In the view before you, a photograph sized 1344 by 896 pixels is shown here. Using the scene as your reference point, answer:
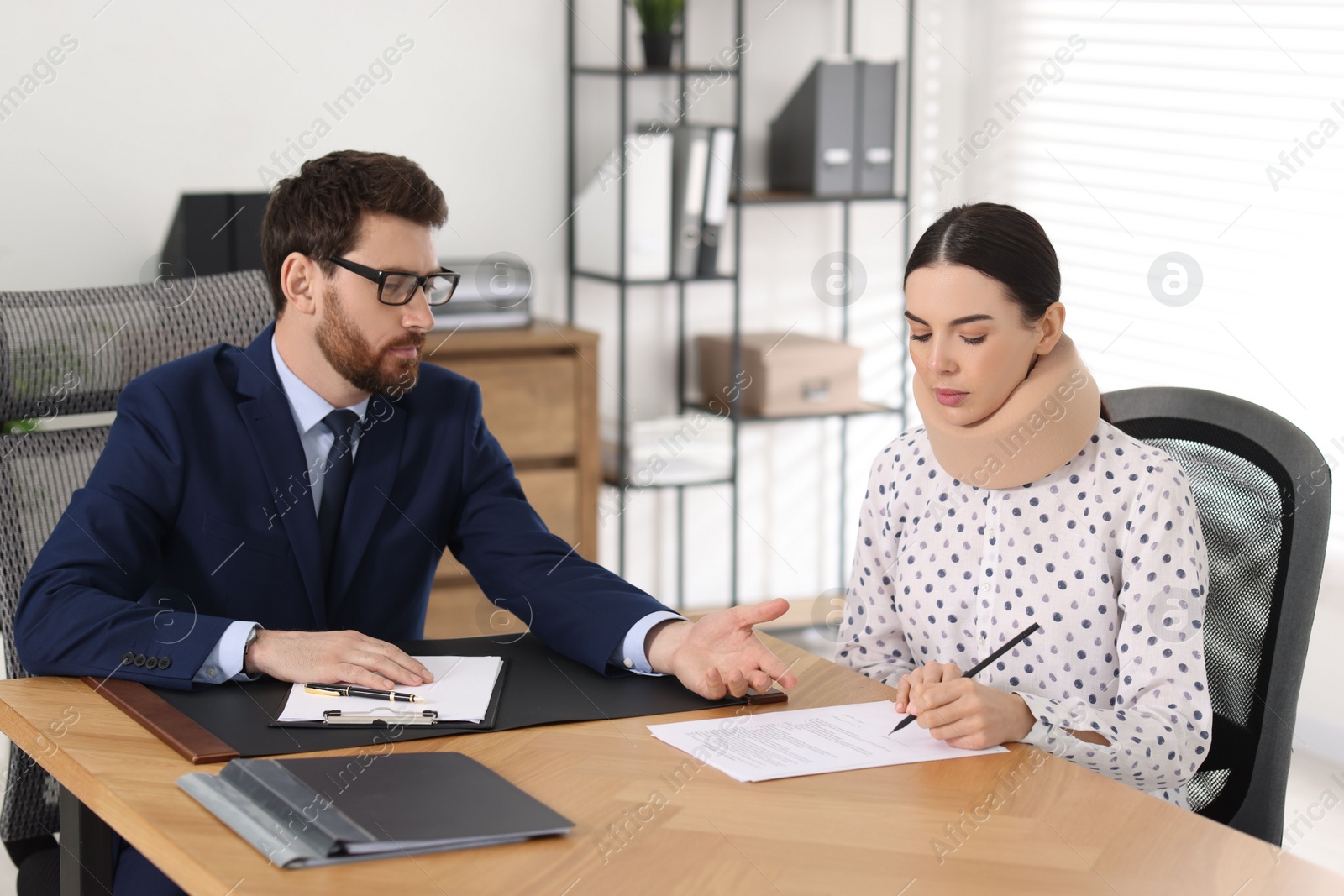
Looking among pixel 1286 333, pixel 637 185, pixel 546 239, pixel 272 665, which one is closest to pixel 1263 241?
pixel 1286 333

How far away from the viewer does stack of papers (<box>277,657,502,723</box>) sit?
1453 mm

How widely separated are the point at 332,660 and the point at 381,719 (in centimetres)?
13

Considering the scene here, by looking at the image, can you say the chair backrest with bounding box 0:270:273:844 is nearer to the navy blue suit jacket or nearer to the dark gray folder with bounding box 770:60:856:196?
the navy blue suit jacket

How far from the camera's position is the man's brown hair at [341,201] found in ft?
6.16

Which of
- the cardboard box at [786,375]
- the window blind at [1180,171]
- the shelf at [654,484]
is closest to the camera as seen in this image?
the window blind at [1180,171]

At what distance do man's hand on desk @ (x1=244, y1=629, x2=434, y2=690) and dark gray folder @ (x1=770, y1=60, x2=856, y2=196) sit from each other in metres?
2.60

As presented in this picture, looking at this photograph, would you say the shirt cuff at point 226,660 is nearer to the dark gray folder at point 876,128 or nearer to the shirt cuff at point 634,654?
the shirt cuff at point 634,654

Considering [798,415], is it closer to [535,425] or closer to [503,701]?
[535,425]

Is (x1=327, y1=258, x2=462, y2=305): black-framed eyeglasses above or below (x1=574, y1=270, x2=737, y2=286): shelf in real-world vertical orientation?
above

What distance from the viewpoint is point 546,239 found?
151 inches

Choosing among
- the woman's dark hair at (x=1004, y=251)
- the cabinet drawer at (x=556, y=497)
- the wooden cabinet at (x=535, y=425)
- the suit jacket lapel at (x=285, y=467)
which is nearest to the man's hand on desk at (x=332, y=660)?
the suit jacket lapel at (x=285, y=467)

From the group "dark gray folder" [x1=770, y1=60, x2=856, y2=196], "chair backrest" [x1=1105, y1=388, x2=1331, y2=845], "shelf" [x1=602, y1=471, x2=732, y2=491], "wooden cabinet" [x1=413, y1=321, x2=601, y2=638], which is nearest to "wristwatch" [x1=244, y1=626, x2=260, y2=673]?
"chair backrest" [x1=1105, y1=388, x2=1331, y2=845]

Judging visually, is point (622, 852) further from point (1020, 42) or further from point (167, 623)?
point (1020, 42)

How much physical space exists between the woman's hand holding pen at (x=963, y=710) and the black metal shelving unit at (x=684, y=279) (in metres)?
2.24
